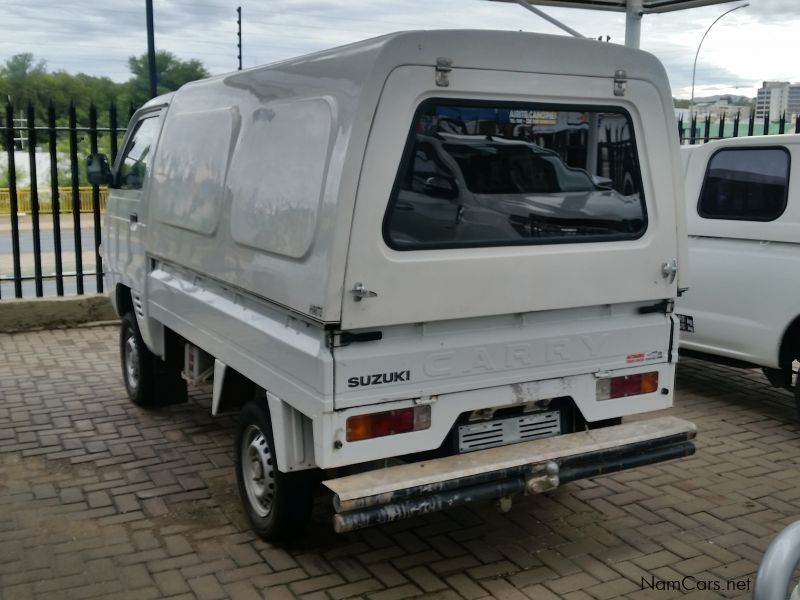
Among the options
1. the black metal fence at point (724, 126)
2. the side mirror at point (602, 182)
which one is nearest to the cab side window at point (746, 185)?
the black metal fence at point (724, 126)

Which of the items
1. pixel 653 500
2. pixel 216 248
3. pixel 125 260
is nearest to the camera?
pixel 216 248

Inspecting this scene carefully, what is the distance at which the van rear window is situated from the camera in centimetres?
372

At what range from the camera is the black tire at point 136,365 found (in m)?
6.52

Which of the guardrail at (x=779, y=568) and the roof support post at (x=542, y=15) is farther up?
the roof support post at (x=542, y=15)

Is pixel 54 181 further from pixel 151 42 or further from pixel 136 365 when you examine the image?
pixel 151 42

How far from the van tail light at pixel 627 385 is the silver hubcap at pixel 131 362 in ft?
12.2

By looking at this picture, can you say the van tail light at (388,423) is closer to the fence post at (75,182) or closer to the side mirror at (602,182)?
the side mirror at (602,182)

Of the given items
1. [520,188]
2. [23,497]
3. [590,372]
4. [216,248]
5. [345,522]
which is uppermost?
[520,188]

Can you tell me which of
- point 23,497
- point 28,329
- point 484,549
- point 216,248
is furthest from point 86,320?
point 484,549

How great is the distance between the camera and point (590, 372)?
4.25 meters

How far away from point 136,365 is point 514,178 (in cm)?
386

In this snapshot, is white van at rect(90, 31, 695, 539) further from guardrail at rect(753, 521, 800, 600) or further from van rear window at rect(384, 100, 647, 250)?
guardrail at rect(753, 521, 800, 600)

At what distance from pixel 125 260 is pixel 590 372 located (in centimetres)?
382

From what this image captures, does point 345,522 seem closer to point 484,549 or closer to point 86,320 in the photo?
point 484,549
